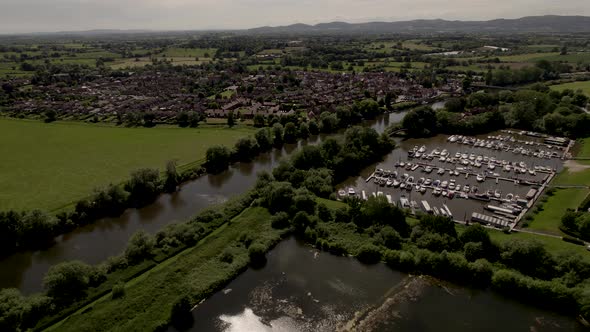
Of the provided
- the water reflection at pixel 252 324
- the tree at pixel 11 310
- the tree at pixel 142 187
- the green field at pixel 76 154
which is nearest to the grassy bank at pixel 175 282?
the tree at pixel 11 310

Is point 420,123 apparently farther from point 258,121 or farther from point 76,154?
point 76,154

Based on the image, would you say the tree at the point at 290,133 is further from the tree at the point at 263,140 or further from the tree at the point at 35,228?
the tree at the point at 35,228

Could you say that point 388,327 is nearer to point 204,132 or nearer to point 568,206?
point 568,206

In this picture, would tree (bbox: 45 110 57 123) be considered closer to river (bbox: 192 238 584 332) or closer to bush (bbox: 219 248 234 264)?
bush (bbox: 219 248 234 264)

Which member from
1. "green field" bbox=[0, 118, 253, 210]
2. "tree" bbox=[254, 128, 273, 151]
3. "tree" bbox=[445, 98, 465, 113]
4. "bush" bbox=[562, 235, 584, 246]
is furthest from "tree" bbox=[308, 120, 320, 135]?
"bush" bbox=[562, 235, 584, 246]

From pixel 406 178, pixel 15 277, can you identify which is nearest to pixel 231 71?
pixel 406 178

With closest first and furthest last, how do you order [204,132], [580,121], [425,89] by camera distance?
[580,121], [204,132], [425,89]
